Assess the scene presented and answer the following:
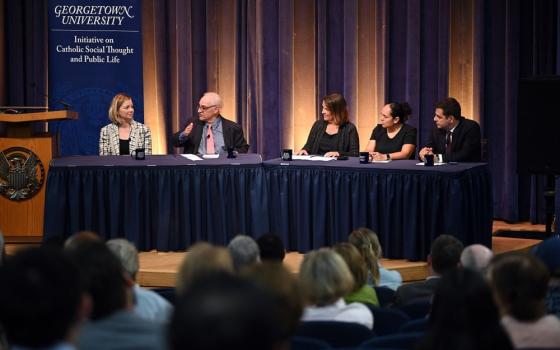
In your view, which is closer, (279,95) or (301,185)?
(301,185)

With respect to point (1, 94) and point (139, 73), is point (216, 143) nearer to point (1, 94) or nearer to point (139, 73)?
point (139, 73)

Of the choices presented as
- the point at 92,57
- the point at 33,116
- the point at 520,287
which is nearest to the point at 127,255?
the point at 520,287

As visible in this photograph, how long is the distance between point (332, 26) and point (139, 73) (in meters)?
1.96

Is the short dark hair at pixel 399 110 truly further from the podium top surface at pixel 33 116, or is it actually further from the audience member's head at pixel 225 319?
the audience member's head at pixel 225 319

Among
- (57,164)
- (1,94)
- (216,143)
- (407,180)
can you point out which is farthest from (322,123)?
(1,94)

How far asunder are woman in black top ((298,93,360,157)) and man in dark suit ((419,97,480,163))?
24.6 inches

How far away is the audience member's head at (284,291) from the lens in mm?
2441

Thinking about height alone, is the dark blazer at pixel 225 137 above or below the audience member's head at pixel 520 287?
above

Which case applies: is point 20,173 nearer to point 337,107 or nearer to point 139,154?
point 139,154

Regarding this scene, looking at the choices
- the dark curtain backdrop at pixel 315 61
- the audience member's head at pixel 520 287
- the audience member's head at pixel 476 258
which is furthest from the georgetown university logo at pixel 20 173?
the audience member's head at pixel 520 287

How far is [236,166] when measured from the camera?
22.4ft

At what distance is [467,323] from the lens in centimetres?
224

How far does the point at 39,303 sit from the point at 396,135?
5.81 metres

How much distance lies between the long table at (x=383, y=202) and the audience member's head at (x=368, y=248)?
1741mm
